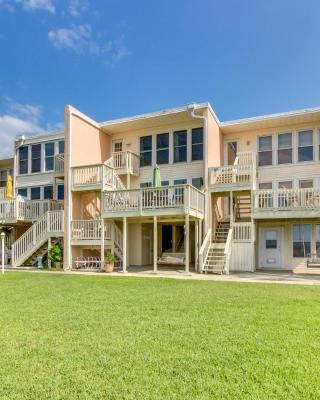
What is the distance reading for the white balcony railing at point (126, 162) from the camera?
1764cm

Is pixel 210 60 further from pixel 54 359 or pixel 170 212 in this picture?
pixel 54 359

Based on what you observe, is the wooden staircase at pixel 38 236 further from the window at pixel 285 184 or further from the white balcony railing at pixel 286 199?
the window at pixel 285 184

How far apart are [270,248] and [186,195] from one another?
5616mm

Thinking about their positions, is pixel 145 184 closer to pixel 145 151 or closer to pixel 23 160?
pixel 145 151

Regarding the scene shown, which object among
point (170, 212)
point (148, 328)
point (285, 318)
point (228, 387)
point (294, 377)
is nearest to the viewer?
point (228, 387)

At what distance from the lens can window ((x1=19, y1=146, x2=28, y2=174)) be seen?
2092 cm

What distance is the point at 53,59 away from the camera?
20094 millimetres

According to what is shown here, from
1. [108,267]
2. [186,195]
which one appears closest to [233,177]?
[186,195]

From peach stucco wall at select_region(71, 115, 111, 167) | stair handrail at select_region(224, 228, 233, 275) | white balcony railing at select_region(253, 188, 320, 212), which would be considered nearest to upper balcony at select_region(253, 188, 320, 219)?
white balcony railing at select_region(253, 188, 320, 212)

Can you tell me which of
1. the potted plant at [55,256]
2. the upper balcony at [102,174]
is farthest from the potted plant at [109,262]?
the upper balcony at [102,174]

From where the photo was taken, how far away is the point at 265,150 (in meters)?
16.9

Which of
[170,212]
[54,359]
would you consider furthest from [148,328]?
[170,212]

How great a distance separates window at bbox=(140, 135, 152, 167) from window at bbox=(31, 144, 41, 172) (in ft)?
22.2

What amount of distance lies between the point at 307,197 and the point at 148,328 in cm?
1119
